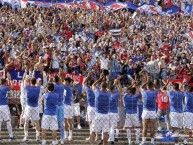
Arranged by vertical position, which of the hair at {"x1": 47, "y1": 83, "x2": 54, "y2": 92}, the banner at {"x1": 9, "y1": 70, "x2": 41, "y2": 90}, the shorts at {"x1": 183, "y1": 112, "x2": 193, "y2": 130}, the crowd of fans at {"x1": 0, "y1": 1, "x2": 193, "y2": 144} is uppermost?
the crowd of fans at {"x1": 0, "y1": 1, "x2": 193, "y2": 144}

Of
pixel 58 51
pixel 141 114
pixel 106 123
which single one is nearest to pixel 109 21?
pixel 58 51

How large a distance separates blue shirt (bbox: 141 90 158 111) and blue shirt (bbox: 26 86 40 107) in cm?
272

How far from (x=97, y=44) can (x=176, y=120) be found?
8.58 m

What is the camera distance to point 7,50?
2355cm

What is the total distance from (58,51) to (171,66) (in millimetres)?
4301

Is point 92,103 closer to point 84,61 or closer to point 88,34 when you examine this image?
point 84,61

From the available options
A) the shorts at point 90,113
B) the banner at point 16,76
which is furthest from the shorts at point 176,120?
the banner at point 16,76

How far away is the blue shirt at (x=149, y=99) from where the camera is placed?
17.9m

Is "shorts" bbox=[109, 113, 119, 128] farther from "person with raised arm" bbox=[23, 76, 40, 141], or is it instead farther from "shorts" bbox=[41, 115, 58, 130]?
"person with raised arm" bbox=[23, 76, 40, 141]

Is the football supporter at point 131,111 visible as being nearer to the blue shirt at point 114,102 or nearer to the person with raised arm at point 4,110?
the blue shirt at point 114,102

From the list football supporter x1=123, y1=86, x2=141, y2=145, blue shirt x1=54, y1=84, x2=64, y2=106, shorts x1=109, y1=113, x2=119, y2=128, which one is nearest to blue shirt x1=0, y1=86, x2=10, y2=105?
blue shirt x1=54, y1=84, x2=64, y2=106

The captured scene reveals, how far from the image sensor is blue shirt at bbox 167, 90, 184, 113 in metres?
18.4

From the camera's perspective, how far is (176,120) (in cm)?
1842

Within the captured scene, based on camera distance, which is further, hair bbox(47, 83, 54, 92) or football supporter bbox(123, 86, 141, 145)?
football supporter bbox(123, 86, 141, 145)
